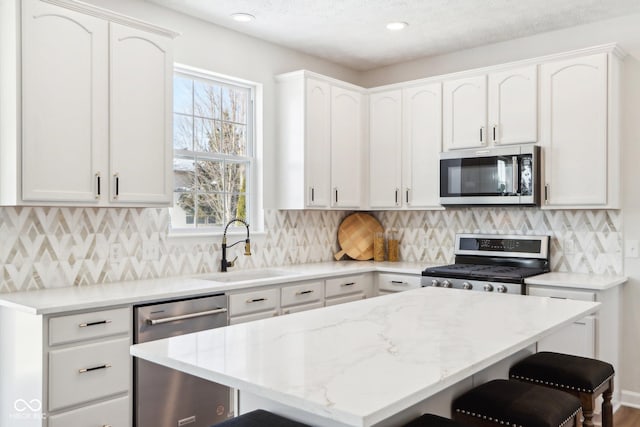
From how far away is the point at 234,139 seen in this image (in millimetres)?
4258

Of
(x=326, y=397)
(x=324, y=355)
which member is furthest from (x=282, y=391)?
(x=324, y=355)

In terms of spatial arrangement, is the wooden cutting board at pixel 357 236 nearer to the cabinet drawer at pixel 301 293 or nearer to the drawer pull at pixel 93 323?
the cabinet drawer at pixel 301 293

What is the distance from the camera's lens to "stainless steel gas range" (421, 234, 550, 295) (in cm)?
373

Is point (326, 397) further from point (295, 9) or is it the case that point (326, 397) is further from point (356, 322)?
point (295, 9)

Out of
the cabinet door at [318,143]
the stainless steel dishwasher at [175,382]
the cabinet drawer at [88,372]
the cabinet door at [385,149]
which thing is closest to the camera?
the cabinet drawer at [88,372]

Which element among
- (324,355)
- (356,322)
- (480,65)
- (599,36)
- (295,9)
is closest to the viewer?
(324,355)

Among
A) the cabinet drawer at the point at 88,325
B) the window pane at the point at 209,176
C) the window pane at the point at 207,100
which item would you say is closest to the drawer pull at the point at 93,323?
the cabinet drawer at the point at 88,325

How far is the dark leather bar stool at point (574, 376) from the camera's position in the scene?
2170 millimetres

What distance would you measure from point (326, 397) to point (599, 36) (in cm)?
378

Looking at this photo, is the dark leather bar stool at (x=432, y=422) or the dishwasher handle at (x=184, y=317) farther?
the dishwasher handle at (x=184, y=317)

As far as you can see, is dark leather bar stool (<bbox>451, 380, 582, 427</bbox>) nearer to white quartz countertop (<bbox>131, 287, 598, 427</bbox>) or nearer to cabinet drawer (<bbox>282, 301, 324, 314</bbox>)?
white quartz countertop (<bbox>131, 287, 598, 427</bbox>)

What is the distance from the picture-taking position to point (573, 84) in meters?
3.75

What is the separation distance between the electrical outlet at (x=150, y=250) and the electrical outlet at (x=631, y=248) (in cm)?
323

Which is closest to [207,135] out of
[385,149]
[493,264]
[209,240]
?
[209,240]
